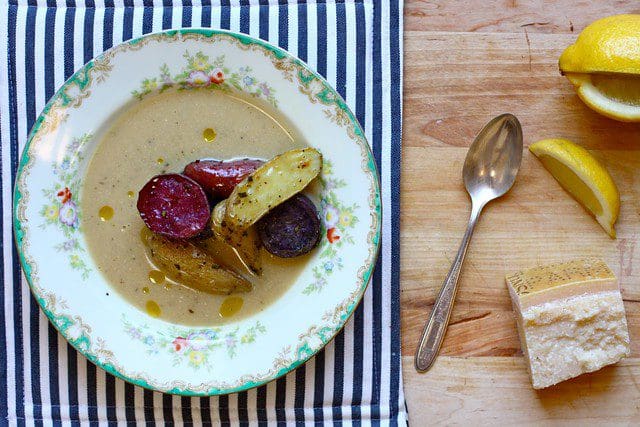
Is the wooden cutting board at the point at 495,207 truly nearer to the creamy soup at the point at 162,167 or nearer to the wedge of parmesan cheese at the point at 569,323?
the wedge of parmesan cheese at the point at 569,323

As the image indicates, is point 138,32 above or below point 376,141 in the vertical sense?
above

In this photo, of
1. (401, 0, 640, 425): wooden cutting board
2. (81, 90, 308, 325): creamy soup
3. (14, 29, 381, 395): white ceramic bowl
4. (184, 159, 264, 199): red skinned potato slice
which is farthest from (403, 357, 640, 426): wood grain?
(184, 159, 264, 199): red skinned potato slice

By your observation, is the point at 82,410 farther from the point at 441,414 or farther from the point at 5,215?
the point at 441,414

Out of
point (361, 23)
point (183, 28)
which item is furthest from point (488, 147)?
point (183, 28)

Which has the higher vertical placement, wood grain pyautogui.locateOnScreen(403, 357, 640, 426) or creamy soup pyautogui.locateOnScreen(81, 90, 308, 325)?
creamy soup pyautogui.locateOnScreen(81, 90, 308, 325)

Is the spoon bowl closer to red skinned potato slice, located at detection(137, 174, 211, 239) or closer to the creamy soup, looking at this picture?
the creamy soup

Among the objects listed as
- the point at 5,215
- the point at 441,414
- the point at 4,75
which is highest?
the point at 4,75
